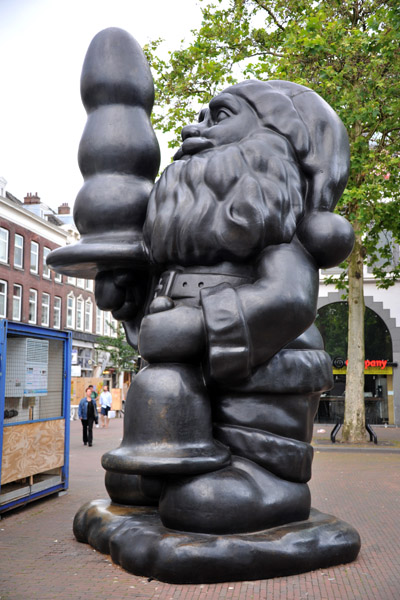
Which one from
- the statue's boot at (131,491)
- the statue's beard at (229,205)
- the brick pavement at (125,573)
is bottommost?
the brick pavement at (125,573)

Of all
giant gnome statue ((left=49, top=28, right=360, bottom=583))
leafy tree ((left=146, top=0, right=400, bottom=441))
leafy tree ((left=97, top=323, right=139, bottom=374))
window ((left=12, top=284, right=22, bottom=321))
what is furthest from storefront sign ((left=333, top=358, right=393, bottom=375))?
giant gnome statue ((left=49, top=28, right=360, bottom=583))

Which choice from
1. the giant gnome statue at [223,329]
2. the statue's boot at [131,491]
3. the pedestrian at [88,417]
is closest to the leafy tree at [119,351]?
the pedestrian at [88,417]

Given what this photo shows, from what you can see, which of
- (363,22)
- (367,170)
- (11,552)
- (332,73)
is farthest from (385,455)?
(11,552)

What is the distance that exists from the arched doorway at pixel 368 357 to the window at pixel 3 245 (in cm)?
1630

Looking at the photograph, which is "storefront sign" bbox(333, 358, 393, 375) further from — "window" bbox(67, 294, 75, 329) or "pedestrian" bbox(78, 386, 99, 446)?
"window" bbox(67, 294, 75, 329)

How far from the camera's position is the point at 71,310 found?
128ft

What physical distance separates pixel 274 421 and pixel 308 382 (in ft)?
1.25

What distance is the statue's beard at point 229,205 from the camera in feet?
14.2

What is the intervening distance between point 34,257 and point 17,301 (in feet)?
10.2

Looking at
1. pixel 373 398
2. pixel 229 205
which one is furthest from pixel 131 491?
pixel 373 398

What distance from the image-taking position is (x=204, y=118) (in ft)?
16.9

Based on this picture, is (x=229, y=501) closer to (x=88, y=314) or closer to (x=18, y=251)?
(x=18, y=251)

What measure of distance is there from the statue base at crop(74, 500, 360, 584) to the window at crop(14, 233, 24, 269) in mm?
29440

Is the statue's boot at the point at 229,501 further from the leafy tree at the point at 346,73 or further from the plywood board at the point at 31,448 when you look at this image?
the leafy tree at the point at 346,73
